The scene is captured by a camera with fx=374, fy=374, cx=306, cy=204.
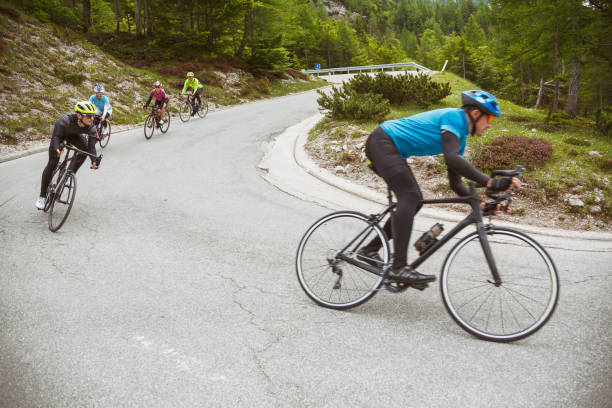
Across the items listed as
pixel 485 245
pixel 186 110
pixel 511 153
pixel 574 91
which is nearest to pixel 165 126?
pixel 186 110

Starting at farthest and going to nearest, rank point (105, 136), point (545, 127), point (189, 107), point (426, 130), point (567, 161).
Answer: point (189, 107), point (105, 136), point (545, 127), point (567, 161), point (426, 130)

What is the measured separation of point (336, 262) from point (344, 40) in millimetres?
68712

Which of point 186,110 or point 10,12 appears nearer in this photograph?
point 186,110

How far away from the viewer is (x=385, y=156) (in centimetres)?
358

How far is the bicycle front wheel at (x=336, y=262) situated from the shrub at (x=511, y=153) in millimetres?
5722

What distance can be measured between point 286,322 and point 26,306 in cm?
281

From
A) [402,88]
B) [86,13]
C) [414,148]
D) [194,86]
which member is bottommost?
[194,86]

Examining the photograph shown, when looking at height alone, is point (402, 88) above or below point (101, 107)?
above

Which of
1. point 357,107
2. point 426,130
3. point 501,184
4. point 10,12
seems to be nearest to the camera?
point 501,184

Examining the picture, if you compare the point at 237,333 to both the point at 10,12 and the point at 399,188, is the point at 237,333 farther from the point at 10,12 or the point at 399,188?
the point at 10,12

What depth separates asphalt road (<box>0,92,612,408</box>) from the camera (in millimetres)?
2805

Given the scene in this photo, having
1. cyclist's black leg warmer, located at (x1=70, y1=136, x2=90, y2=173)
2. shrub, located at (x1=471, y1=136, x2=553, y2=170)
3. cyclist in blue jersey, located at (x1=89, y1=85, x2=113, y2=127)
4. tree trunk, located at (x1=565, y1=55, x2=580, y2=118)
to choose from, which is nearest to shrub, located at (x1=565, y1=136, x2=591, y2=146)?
shrub, located at (x1=471, y1=136, x2=553, y2=170)

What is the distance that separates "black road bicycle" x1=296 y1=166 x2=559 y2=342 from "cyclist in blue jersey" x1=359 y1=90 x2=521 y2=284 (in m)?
0.15

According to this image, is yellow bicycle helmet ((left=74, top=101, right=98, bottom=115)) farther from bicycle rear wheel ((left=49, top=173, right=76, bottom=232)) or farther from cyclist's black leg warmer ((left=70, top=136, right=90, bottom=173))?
bicycle rear wheel ((left=49, top=173, right=76, bottom=232))
